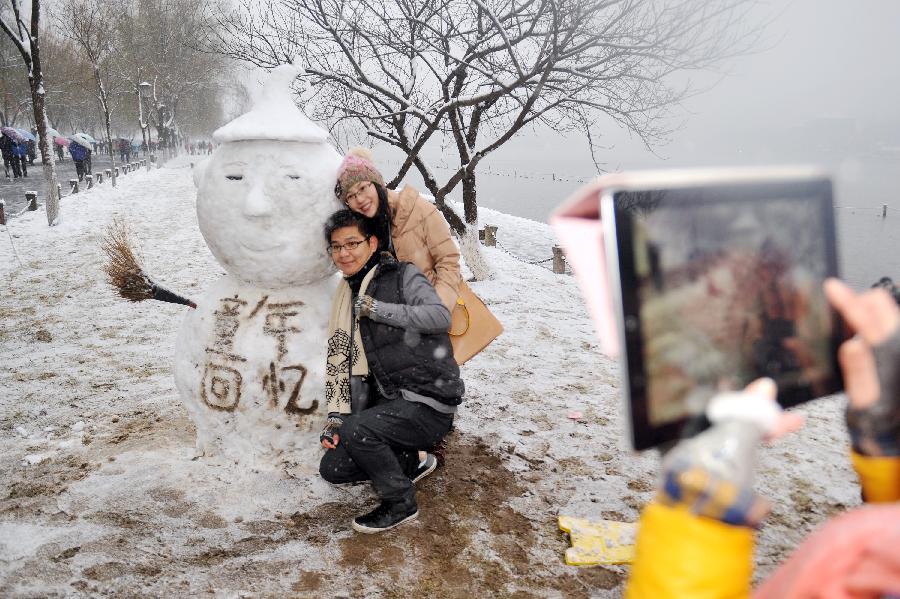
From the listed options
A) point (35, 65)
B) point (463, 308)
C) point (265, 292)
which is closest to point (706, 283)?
point (463, 308)

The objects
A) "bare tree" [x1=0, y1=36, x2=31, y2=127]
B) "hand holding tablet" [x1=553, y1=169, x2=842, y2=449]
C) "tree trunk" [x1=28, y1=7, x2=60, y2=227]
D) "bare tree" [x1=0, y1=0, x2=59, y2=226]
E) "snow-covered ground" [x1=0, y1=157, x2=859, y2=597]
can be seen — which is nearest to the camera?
"hand holding tablet" [x1=553, y1=169, x2=842, y2=449]

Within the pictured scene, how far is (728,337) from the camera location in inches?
39.6

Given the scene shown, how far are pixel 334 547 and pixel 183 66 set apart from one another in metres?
30.5

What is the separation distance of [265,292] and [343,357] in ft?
2.04

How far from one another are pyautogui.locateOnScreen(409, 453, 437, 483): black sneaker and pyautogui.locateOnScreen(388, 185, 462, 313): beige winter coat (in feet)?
3.25

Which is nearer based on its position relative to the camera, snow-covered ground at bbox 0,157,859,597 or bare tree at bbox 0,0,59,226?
snow-covered ground at bbox 0,157,859,597

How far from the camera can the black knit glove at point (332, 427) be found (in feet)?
8.99

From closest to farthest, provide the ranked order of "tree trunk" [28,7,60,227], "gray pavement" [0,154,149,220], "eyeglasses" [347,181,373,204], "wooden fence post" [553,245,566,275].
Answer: "eyeglasses" [347,181,373,204]
"tree trunk" [28,7,60,227]
"wooden fence post" [553,245,566,275]
"gray pavement" [0,154,149,220]

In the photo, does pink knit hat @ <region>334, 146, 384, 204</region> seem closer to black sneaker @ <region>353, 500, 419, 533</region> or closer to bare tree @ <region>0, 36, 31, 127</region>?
black sneaker @ <region>353, 500, 419, 533</region>

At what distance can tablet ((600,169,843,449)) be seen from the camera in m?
0.91

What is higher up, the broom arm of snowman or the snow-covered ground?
the broom arm of snowman

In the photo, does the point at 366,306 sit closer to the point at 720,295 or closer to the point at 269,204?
the point at 269,204

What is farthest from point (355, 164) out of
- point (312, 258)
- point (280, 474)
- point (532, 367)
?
point (532, 367)

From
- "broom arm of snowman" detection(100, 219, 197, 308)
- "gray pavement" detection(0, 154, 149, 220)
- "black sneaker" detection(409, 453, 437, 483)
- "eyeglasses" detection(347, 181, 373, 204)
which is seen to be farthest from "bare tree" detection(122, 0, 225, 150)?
"black sneaker" detection(409, 453, 437, 483)
